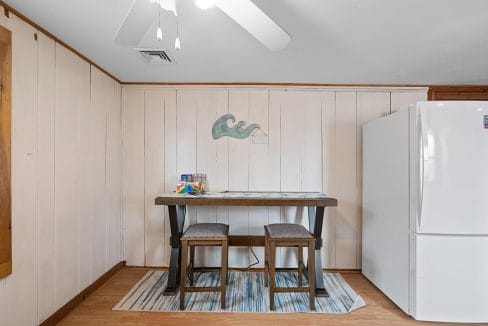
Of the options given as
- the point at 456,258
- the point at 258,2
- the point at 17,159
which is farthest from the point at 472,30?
the point at 17,159

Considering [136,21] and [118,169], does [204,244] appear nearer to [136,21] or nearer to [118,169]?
[118,169]

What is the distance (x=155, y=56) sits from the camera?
2188mm

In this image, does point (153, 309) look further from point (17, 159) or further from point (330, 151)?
point (330, 151)

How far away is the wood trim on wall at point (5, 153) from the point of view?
4.86 feet

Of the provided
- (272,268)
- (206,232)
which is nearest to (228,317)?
(272,268)

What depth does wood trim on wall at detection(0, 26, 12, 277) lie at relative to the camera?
1.48 m

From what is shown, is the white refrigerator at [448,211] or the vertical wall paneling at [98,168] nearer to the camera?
the white refrigerator at [448,211]

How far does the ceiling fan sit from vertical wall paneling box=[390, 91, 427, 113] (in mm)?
2222

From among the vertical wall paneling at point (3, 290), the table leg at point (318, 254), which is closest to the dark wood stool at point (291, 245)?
the table leg at point (318, 254)

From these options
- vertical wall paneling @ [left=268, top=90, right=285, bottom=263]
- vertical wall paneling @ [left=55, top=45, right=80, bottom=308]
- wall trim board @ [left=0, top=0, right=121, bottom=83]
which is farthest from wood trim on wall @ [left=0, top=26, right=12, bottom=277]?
vertical wall paneling @ [left=268, top=90, right=285, bottom=263]

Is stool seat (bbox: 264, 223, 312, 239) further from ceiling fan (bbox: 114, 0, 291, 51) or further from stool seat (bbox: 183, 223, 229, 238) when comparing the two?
ceiling fan (bbox: 114, 0, 291, 51)

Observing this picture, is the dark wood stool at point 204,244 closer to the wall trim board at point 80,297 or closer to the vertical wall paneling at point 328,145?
the wall trim board at point 80,297

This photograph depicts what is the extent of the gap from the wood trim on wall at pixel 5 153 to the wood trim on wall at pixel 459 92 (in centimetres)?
395

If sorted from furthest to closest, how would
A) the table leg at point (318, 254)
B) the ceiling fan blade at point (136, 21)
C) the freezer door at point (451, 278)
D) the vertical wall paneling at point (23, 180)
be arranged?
the table leg at point (318, 254)
the freezer door at point (451, 278)
the vertical wall paneling at point (23, 180)
the ceiling fan blade at point (136, 21)
